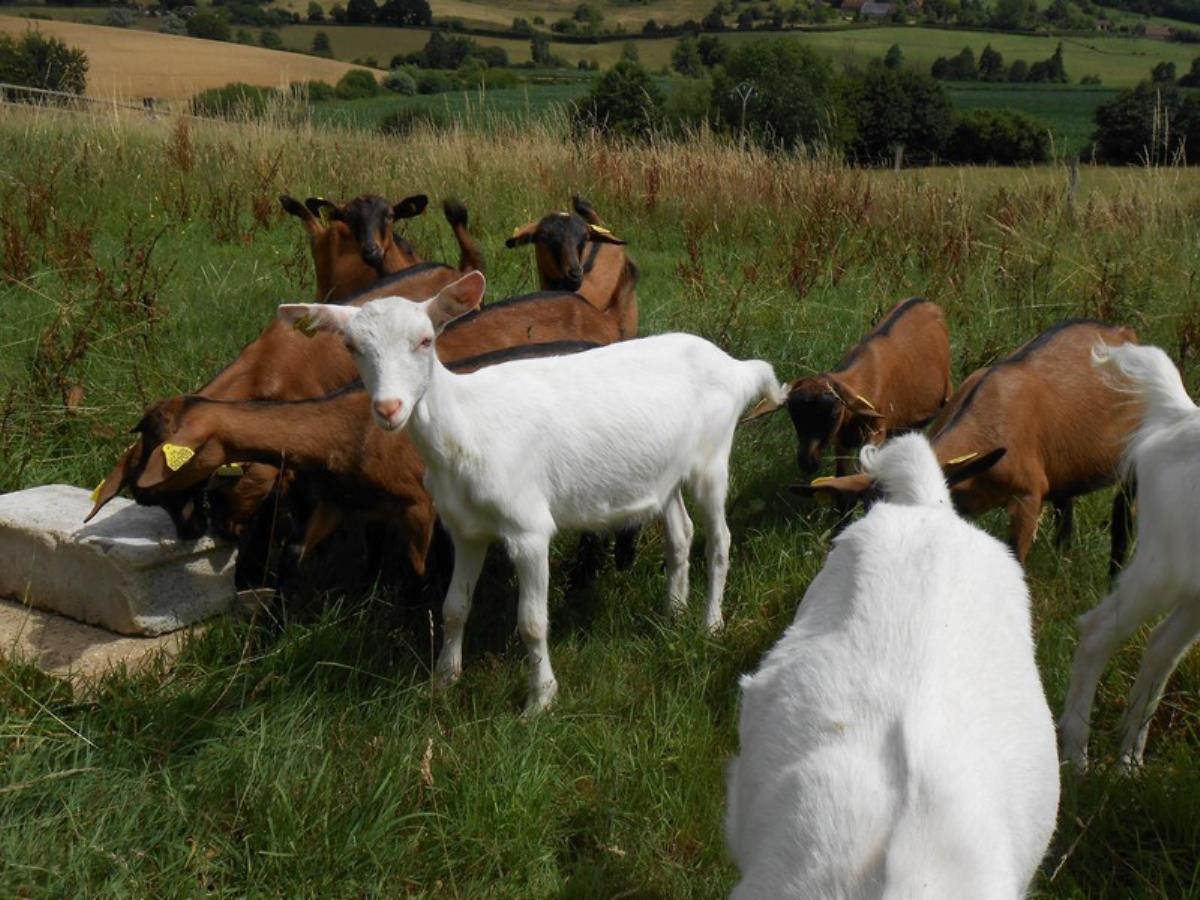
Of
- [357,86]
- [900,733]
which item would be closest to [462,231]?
[900,733]

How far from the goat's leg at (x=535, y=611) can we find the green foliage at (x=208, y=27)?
152 ft

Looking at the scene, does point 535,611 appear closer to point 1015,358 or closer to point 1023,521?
point 1023,521

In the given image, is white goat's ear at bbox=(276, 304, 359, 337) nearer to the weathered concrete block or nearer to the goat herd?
the goat herd

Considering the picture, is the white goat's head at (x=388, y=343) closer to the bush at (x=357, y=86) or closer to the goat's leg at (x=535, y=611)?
the goat's leg at (x=535, y=611)

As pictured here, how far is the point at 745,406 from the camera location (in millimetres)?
5383

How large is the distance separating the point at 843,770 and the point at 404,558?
10.7ft

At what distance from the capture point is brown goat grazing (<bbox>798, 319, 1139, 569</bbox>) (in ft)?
16.8

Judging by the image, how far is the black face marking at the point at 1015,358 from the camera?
5.26 meters

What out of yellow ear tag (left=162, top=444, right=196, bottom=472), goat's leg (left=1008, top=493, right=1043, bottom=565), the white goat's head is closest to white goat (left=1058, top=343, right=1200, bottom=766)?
goat's leg (left=1008, top=493, right=1043, bottom=565)

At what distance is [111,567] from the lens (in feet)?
15.1

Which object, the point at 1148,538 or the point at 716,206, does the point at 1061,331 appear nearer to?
the point at 1148,538

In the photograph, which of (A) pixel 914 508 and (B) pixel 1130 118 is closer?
(A) pixel 914 508

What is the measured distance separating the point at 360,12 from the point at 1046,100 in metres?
32.5

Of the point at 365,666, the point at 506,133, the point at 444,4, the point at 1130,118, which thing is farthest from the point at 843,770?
the point at 444,4
